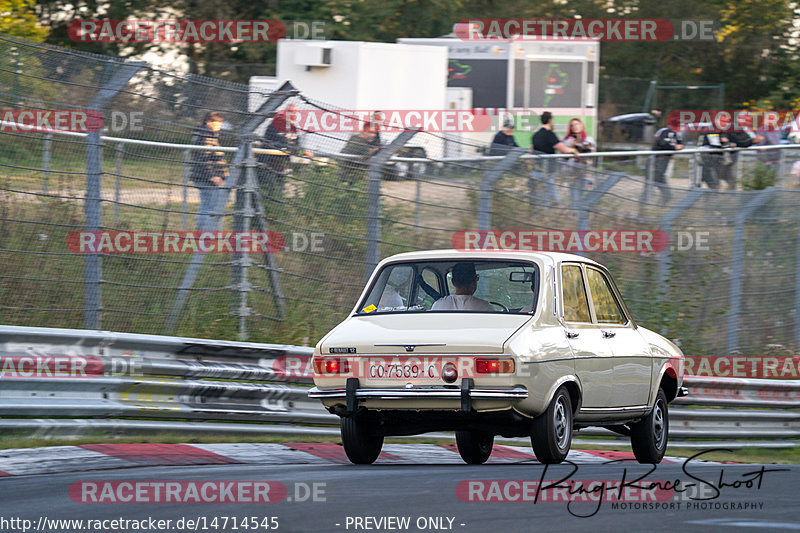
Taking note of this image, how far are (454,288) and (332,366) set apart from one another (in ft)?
3.85

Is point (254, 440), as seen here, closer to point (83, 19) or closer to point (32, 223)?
point (32, 223)

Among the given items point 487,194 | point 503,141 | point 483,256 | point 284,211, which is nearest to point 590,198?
point 487,194

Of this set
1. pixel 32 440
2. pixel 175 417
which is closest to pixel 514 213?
pixel 175 417

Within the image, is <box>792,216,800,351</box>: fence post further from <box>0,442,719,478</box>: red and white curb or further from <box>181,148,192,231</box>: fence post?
<box>181,148,192,231</box>: fence post

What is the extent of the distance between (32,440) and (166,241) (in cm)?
277

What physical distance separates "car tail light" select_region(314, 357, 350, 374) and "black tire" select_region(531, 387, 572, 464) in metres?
1.27

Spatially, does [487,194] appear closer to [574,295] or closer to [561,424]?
[574,295]

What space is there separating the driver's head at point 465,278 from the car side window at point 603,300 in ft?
3.37

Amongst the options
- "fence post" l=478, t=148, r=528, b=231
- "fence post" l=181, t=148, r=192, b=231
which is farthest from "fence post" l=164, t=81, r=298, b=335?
"fence post" l=478, t=148, r=528, b=231

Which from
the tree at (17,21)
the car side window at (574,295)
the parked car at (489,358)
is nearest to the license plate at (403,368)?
the parked car at (489,358)

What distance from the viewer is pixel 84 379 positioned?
946cm

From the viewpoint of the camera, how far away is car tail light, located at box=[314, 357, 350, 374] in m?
8.57

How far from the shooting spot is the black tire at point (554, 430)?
847 cm

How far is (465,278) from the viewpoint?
30.3 ft
